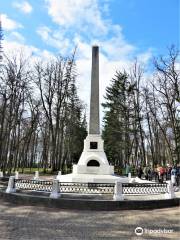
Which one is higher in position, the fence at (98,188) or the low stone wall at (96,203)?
the fence at (98,188)

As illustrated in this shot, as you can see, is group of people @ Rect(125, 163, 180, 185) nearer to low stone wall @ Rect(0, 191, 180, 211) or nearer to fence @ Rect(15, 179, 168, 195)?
fence @ Rect(15, 179, 168, 195)

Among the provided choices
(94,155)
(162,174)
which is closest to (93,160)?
(94,155)

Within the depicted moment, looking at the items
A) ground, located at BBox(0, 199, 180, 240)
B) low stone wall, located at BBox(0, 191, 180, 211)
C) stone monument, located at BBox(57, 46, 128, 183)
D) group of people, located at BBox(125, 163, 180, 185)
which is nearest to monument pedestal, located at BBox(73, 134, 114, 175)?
stone monument, located at BBox(57, 46, 128, 183)

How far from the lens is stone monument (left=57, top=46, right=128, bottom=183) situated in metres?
17.3

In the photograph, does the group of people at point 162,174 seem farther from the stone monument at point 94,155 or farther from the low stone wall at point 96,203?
the low stone wall at point 96,203

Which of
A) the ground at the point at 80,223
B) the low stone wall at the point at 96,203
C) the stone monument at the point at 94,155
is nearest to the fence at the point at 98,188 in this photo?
the low stone wall at the point at 96,203

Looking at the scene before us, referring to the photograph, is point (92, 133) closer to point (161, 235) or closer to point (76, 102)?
point (161, 235)

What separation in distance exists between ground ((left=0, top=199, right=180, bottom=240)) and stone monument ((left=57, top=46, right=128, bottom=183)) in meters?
6.13

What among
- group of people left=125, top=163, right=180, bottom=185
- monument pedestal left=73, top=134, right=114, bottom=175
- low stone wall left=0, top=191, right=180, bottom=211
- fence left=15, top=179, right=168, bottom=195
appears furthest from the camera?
group of people left=125, top=163, right=180, bottom=185

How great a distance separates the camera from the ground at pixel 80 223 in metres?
7.30

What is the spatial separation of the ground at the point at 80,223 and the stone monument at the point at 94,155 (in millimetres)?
6135

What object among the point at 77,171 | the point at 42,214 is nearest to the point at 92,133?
the point at 77,171

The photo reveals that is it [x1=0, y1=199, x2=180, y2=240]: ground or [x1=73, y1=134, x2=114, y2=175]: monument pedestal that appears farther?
[x1=73, y1=134, x2=114, y2=175]: monument pedestal

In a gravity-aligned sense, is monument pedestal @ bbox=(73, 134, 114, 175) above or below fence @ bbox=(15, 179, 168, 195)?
above
